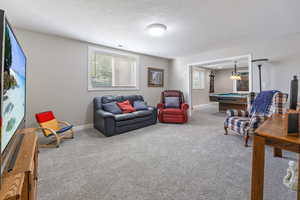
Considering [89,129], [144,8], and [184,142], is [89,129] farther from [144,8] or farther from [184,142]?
[144,8]

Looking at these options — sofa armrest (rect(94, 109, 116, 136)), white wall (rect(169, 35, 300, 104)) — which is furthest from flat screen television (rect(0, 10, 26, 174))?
white wall (rect(169, 35, 300, 104))

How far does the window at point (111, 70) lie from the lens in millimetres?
3945

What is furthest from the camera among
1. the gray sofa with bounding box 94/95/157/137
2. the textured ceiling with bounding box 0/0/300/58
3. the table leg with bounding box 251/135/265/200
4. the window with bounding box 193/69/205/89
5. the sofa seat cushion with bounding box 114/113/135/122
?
the window with bounding box 193/69/205/89

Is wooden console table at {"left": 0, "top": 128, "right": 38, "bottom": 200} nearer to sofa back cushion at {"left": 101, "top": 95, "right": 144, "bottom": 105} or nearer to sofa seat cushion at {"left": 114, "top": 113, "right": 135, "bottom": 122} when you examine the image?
sofa seat cushion at {"left": 114, "top": 113, "right": 135, "bottom": 122}

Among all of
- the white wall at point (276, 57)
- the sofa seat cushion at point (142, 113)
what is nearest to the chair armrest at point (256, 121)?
the white wall at point (276, 57)

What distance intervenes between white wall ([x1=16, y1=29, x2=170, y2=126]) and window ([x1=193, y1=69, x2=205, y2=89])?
17.6 feet

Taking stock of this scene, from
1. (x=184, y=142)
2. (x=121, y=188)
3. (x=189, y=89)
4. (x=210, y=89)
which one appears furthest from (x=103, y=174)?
(x=210, y=89)

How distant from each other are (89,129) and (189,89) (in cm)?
377

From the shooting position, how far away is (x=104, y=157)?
2.18 m

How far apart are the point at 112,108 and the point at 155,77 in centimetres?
244

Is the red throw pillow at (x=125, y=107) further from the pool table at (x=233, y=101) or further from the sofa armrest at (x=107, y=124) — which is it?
the pool table at (x=233, y=101)

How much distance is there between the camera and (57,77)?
10.9ft

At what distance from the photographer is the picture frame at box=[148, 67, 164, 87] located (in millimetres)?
5215

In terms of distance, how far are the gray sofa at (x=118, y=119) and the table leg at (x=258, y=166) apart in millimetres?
2631
